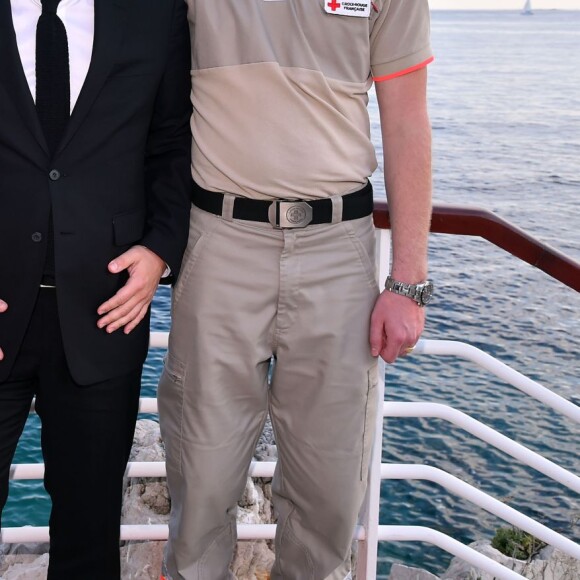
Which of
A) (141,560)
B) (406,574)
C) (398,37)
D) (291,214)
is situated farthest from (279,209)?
(406,574)

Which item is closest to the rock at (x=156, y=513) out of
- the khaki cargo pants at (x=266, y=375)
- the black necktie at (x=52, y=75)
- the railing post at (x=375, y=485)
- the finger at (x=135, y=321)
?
the railing post at (x=375, y=485)

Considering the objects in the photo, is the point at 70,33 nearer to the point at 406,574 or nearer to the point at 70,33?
the point at 70,33

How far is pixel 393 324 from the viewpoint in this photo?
5.74 feet

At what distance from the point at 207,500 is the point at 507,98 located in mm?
41326

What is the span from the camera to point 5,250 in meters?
1.55

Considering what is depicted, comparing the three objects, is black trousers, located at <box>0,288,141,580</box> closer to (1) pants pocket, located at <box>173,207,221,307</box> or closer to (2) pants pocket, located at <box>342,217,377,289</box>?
(1) pants pocket, located at <box>173,207,221,307</box>

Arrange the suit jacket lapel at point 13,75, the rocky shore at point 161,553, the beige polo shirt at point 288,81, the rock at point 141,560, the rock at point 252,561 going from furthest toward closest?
the rock at point 252,561, the rocky shore at point 161,553, the rock at point 141,560, the beige polo shirt at point 288,81, the suit jacket lapel at point 13,75

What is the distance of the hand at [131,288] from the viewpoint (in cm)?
163

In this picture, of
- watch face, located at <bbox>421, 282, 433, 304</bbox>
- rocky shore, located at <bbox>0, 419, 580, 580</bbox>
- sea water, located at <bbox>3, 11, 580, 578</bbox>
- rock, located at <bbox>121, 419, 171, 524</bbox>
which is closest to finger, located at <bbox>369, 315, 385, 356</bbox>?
watch face, located at <bbox>421, 282, 433, 304</bbox>

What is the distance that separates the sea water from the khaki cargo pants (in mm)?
252

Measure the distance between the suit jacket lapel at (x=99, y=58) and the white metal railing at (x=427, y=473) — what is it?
27.0 inches

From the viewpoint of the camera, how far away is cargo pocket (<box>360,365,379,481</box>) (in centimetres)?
180

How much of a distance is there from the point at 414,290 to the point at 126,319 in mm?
599

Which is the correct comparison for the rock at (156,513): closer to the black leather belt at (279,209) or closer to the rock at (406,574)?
the rock at (406,574)
